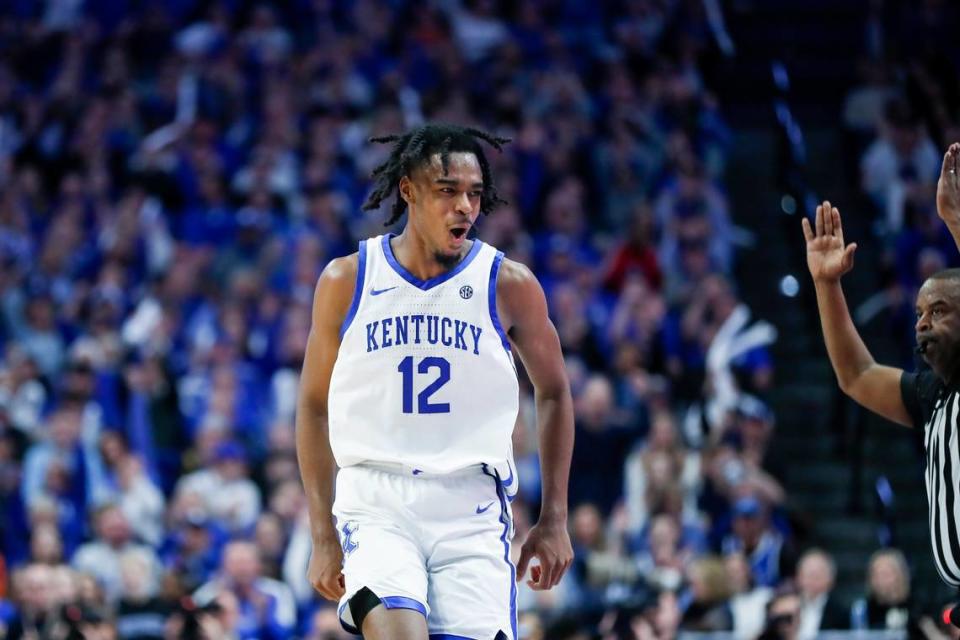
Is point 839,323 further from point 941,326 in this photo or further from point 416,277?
point 416,277

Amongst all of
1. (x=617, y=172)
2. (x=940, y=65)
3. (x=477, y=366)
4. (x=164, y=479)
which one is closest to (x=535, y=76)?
(x=617, y=172)

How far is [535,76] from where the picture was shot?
16.4 m

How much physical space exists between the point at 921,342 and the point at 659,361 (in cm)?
779

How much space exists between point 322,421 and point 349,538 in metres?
0.49

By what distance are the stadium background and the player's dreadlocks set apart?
3.48 m

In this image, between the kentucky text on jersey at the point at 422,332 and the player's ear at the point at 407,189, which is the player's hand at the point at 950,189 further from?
the player's ear at the point at 407,189

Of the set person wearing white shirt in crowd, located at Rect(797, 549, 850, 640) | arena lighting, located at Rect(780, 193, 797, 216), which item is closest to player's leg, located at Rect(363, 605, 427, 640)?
person wearing white shirt in crowd, located at Rect(797, 549, 850, 640)

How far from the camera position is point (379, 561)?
216 inches

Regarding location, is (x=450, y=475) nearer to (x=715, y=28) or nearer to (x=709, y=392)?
(x=709, y=392)

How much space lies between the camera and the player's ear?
19.2 ft

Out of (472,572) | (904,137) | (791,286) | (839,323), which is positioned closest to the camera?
(472,572)

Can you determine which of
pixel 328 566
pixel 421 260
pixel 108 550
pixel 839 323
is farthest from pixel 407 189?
pixel 108 550

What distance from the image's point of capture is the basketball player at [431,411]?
5613 mm

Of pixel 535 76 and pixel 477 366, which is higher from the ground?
pixel 535 76
